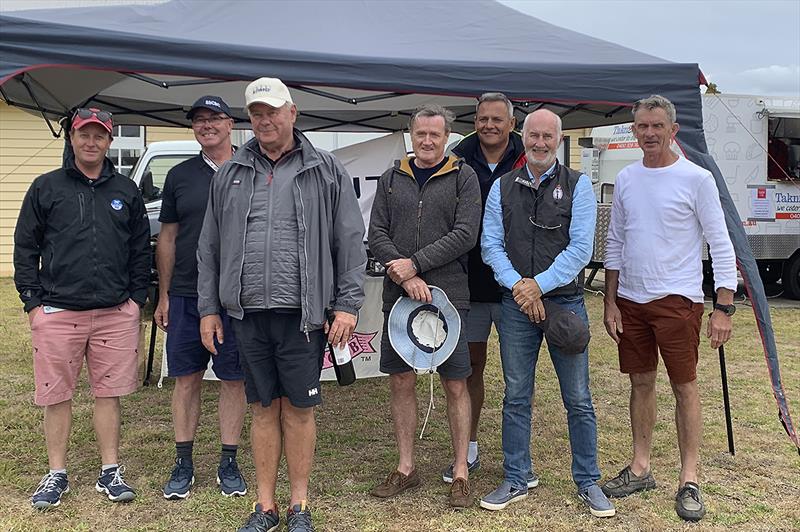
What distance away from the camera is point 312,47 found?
3.51m

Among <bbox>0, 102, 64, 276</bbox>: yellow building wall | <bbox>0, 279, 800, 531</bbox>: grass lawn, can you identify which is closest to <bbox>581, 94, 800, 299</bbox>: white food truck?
<bbox>0, 279, 800, 531</bbox>: grass lawn

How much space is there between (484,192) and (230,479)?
6.00 ft

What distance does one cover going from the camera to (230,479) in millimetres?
3492

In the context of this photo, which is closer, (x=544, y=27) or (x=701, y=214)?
(x=701, y=214)

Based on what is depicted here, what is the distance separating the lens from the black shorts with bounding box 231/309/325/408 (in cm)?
288

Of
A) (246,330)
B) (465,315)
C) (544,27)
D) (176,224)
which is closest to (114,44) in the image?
(176,224)

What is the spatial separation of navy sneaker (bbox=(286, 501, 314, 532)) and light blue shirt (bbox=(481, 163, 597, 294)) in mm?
1267

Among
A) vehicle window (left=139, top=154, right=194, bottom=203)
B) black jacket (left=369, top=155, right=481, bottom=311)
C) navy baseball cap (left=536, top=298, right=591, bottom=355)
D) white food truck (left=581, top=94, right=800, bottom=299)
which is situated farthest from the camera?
white food truck (left=581, top=94, right=800, bottom=299)

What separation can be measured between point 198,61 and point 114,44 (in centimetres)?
35

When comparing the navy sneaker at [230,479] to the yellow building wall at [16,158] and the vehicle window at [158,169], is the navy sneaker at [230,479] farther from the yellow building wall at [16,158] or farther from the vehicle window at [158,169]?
the yellow building wall at [16,158]

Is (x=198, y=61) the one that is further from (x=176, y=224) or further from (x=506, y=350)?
(x=506, y=350)

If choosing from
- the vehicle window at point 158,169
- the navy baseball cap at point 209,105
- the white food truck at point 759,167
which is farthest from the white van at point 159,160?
the navy baseball cap at point 209,105

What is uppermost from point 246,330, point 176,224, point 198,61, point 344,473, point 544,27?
point 544,27

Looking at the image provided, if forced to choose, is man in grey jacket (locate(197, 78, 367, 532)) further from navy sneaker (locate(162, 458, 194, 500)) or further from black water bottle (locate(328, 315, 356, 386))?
navy sneaker (locate(162, 458, 194, 500))
